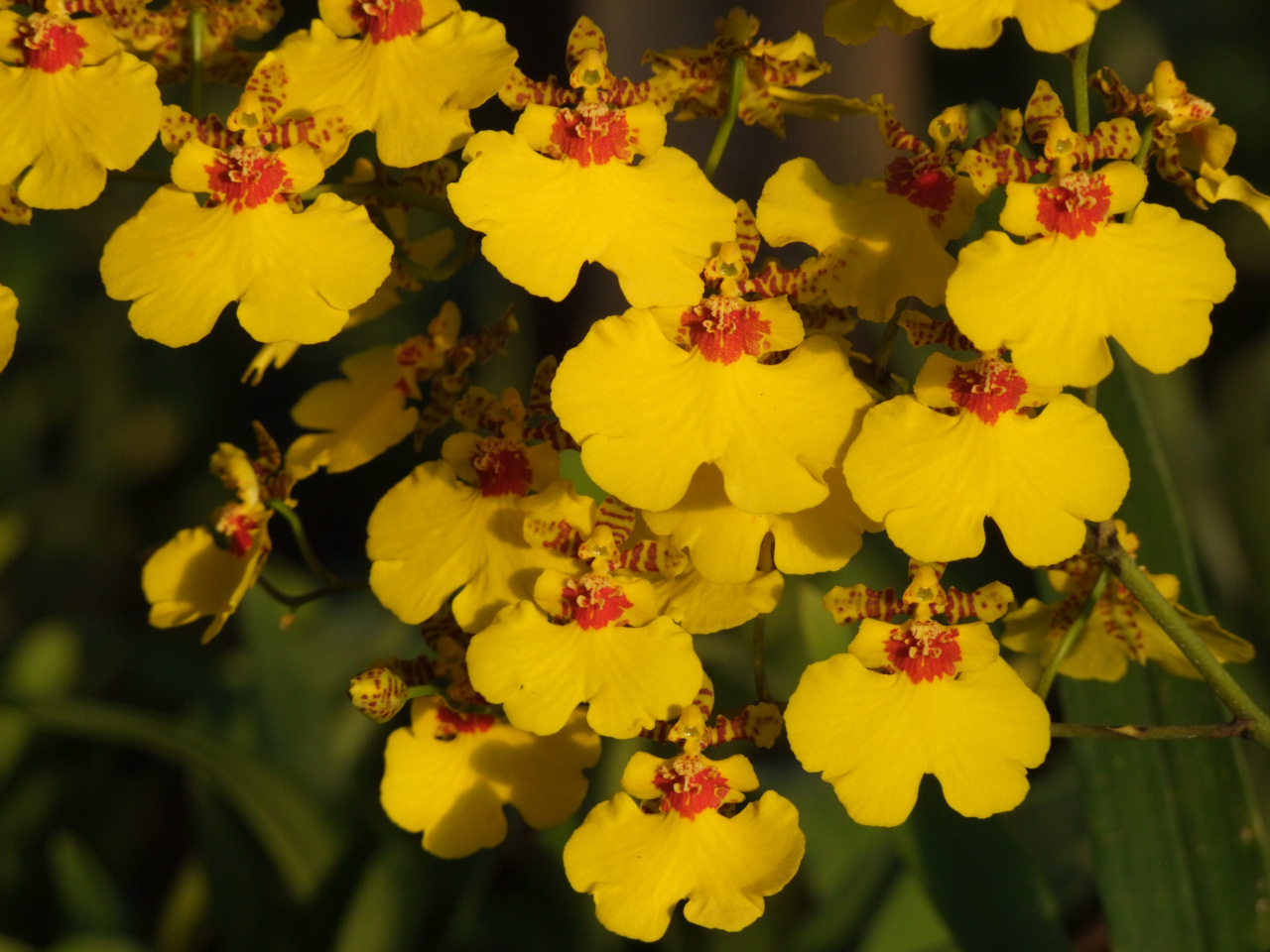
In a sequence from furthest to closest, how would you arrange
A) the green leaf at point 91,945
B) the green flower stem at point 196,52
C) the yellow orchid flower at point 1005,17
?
the green leaf at point 91,945 → the green flower stem at point 196,52 → the yellow orchid flower at point 1005,17

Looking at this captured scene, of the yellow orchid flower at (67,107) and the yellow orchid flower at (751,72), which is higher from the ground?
the yellow orchid flower at (751,72)

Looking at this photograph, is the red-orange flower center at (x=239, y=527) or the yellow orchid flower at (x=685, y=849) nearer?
the yellow orchid flower at (x=685, y=849)

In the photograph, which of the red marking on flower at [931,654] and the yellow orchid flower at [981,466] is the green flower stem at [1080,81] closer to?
the yellow orchid flower at [981,466]

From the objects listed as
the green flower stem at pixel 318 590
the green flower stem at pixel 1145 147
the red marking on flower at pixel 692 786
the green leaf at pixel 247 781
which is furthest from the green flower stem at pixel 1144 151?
the green leaf at pixel 247 781

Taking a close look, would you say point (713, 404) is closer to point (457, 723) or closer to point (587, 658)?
point (587, 658)

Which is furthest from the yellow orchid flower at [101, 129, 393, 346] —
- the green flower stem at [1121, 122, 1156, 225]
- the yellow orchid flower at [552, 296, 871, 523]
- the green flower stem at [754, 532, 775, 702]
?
the green flower stem at [1121, 122, 1156, 225]

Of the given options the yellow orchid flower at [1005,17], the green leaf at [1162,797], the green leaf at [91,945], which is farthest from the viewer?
the green leaf at [91,945]

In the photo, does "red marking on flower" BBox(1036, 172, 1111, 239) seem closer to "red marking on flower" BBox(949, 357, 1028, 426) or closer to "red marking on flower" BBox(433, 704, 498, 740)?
"red marking on flower" BBox(949, 357, 1028, 426)
